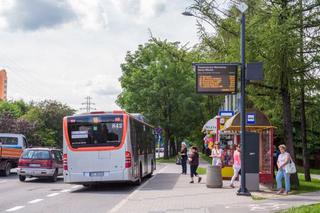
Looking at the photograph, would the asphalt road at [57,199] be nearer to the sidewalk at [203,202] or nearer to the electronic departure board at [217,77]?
the sidewalk at [203,202]

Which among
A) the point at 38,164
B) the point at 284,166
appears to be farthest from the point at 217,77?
the point at 38,164

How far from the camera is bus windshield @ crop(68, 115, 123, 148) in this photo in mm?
20562

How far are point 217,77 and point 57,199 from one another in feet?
21.2

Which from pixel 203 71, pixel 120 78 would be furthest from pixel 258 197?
pixel 120 78

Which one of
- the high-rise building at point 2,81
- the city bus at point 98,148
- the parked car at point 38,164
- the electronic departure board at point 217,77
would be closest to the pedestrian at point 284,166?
the electronic departure board at point 217,77

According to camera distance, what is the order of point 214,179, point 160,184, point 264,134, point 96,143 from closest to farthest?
point 96,143
point 214,179
point 264,134
point 160,184

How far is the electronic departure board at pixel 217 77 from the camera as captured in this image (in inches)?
717

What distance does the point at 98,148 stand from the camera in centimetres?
2044

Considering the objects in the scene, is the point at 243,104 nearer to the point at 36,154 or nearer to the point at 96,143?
the point at 96,143

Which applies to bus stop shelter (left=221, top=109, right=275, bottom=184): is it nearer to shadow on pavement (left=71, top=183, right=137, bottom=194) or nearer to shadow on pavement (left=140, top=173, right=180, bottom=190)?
shadow on pavement (left=140, top=173, right=180, bottom=190)

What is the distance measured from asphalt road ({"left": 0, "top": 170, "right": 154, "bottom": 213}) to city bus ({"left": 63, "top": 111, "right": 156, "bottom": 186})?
647mm

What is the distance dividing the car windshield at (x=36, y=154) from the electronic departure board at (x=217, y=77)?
34.5 feet

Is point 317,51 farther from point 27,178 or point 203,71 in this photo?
point 27,178

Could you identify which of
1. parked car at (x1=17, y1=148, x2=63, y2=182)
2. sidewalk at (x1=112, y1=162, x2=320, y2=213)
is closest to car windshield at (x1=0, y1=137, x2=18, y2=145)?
parked car at (x1=17, y1=148, x2=63, y2=182)
